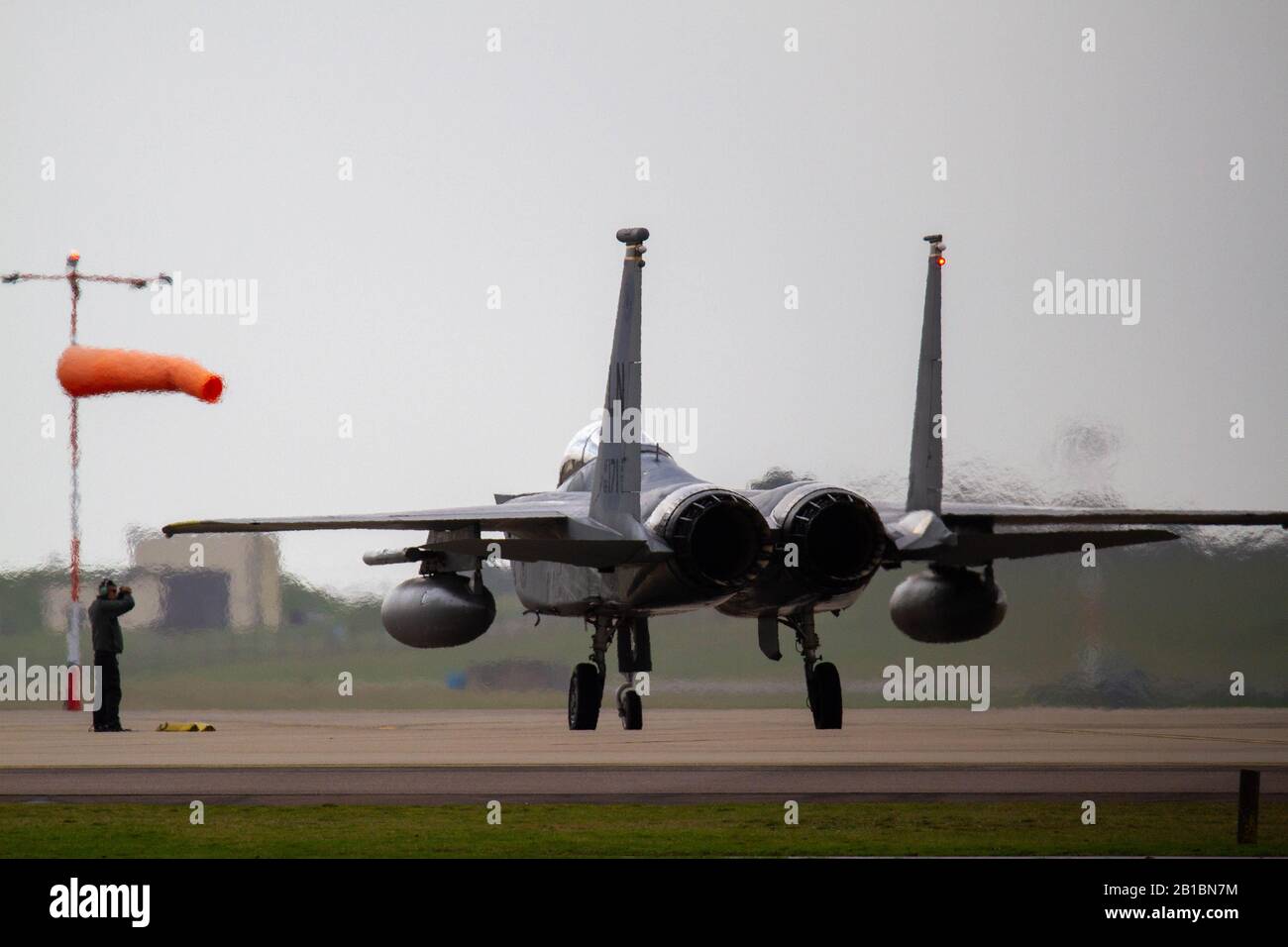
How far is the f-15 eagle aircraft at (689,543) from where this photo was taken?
67.6 ft

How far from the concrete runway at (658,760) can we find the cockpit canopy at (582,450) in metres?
2.99

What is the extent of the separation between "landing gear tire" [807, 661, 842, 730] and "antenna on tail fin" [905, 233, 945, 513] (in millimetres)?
1996

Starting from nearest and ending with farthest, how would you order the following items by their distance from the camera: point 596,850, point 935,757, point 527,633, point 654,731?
point 596,850 < point 935,757 < point 654,731 < point 527,633

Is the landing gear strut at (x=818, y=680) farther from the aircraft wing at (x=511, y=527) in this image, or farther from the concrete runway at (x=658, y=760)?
the aircraft wing at (x=511, y=527)

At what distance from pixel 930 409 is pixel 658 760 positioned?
651 cm

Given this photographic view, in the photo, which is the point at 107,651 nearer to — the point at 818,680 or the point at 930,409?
the point at 818,680

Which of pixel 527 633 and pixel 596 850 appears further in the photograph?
pixel 527 633

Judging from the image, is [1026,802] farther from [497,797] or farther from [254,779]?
[254,779]

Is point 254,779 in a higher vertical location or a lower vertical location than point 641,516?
lower

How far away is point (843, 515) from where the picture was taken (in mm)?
21062

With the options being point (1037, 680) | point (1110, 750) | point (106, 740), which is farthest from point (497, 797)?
point (1037, 680)

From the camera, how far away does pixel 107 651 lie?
23812mm

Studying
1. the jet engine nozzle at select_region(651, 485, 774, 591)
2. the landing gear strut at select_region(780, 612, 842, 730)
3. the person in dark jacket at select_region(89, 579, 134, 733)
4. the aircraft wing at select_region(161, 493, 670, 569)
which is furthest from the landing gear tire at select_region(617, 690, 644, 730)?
the person in dark jacket at select_region(89, 579, 134, 733)
